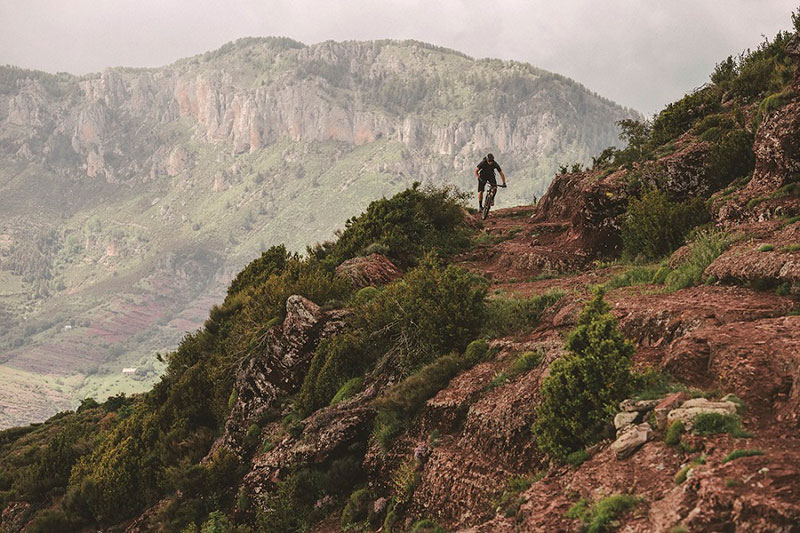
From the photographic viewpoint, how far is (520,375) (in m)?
9.71

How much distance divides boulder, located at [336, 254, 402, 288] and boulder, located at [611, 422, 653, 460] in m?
13.3

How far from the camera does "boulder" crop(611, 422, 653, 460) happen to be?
655 centimetres

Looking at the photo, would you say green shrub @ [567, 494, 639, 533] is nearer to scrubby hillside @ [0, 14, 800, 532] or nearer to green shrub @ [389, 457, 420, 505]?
scrubby hillside @ [0, 14, 800, 532]

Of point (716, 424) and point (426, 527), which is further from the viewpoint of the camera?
point (426, 527)

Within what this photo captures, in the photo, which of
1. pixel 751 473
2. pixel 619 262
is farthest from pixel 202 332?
pixel 751 473

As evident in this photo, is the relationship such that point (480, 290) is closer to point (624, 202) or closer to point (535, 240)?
point (624, 202)

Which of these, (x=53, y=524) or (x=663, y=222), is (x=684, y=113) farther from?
(x=53, y=524)

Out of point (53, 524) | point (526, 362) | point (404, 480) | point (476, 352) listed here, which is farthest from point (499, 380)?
point (53, 524)

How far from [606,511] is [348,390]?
27.5ft

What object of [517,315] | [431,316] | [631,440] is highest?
[431,316]


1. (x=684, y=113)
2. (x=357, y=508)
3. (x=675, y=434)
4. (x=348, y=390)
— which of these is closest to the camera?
(x=675, y=434)

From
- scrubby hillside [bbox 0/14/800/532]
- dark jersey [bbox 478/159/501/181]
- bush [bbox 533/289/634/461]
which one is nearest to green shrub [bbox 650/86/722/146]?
scrubby hillside [bbox 0/14/800/532]

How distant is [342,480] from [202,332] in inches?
Answer: 586

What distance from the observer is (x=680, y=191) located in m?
18.0
